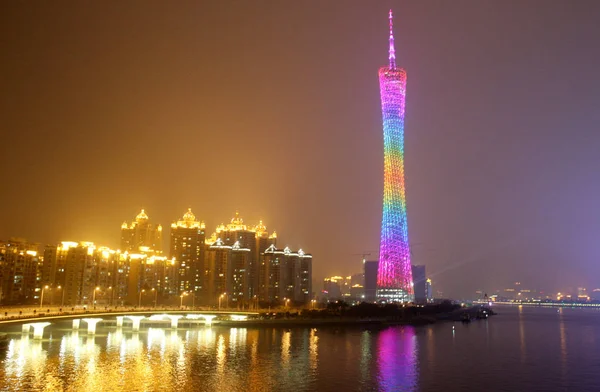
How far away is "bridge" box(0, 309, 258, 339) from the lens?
114 feet

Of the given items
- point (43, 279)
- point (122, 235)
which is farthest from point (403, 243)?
point (122, 235)

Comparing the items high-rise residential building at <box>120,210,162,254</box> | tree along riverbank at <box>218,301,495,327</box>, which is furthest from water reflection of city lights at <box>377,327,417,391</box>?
high-rise residential building at <box>120,210,162,254</box>

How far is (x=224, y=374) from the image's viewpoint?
1062 inches

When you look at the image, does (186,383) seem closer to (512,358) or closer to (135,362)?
(135,362)

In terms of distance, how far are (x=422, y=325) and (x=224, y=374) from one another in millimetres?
37714

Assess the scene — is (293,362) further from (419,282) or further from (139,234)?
(419,282)

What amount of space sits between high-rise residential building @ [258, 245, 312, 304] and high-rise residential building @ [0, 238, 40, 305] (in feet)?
107

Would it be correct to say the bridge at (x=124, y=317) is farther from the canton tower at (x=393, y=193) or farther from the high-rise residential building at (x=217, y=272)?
the high-rise residential building at (x=217, y=272)

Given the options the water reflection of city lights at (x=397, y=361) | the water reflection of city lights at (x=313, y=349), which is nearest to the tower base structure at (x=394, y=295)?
the water reflection of city lights at (x=397, y=361)

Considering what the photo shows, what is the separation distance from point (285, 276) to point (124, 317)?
35737 millimetres

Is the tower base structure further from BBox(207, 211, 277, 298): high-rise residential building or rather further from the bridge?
BBox(207, 211, 277, 298): high-rise residential building

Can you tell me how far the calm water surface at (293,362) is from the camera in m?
24.7

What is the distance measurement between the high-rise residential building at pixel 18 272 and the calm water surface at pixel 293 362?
38.7ft

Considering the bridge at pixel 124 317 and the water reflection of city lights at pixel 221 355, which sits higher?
the bridge at pixel 124 317
